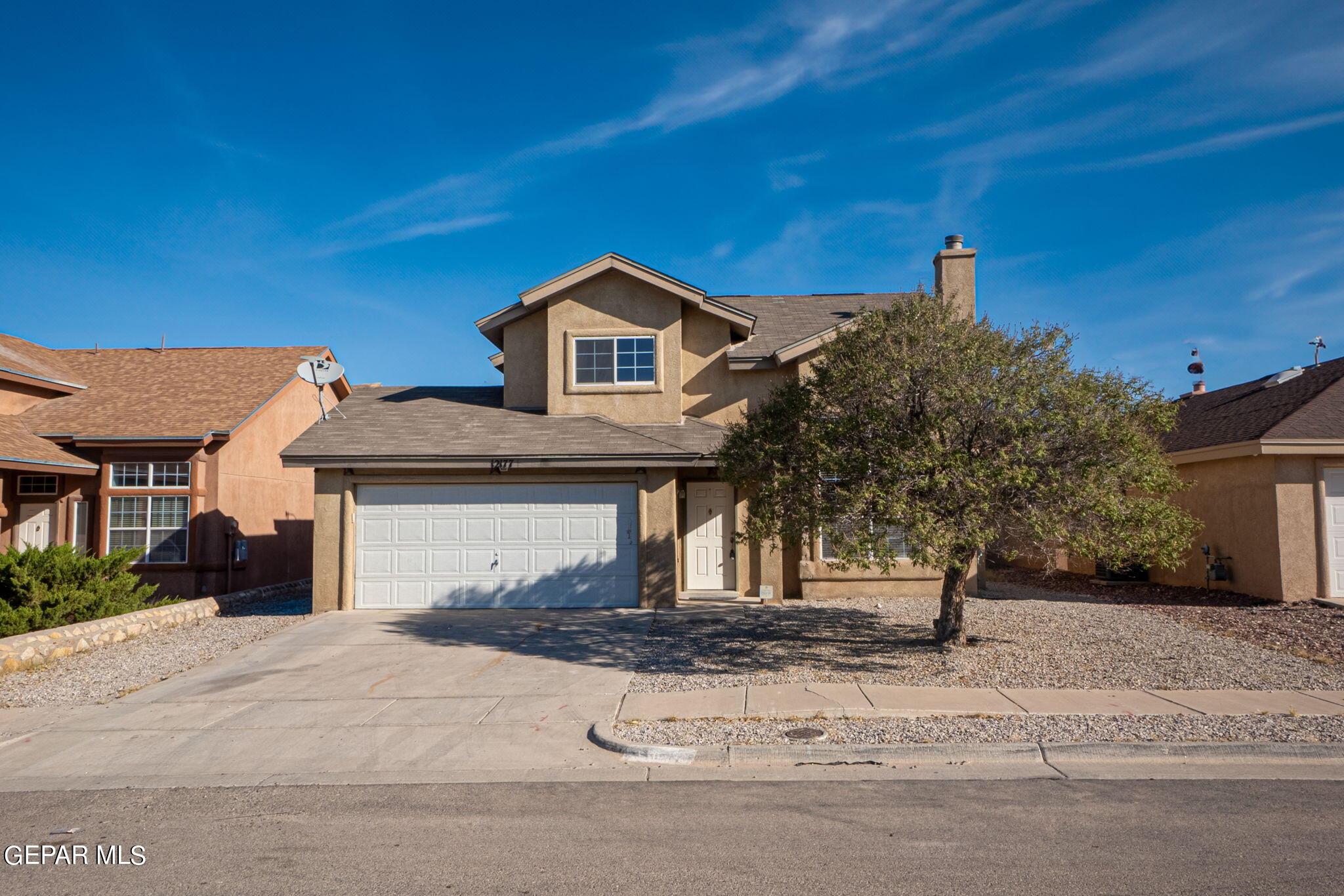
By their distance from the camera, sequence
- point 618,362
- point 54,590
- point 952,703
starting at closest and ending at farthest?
point 952,703 → point 54,590 → point 618,362

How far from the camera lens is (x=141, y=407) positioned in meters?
17.6

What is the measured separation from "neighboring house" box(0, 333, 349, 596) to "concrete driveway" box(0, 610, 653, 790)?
20.2ft

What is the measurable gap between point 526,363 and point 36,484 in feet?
35.5

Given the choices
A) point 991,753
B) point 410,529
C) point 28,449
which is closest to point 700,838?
point 991,753

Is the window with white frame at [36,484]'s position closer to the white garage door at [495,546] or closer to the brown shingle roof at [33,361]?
the brown shingle roof at [33,361]

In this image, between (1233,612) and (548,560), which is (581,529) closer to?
(548,560)

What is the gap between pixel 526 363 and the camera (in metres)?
16.4

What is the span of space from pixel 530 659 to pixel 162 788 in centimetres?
469

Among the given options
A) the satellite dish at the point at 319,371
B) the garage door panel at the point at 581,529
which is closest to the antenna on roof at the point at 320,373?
the satellite dish at the point at 319,371

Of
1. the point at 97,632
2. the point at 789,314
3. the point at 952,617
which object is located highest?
the point at 789,314

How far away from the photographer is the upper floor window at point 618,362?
15.7 metres

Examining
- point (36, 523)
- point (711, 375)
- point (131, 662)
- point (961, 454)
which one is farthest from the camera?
point (36, 523)

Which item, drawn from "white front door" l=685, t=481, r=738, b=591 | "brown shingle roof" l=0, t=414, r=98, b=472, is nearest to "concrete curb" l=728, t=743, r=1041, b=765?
"white front door" l=685, t=481, r=738, b=591

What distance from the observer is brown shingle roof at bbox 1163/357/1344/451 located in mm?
13992
